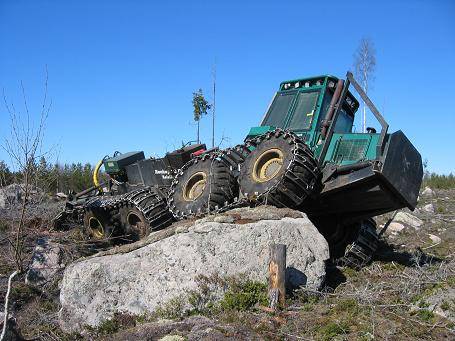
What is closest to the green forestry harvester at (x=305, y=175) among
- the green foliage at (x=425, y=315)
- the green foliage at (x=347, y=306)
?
the green foliage at (x=347, y=306)

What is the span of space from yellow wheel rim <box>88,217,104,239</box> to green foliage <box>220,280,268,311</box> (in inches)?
203

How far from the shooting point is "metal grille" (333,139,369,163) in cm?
760

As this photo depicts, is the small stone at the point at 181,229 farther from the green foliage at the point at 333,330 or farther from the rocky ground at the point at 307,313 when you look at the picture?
the green foliage at the point at 333,330

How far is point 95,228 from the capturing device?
10.9 meters

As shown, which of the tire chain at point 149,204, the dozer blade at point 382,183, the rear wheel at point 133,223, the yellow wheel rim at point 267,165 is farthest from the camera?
the rear wheel at point 133,223

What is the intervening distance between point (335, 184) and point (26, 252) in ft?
22.5

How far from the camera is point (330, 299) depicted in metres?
6.35

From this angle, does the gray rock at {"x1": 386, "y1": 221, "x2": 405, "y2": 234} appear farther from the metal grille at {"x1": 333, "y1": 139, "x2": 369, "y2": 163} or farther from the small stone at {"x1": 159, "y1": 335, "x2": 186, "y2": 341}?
the small stone at {"x1": 159, "y1": 335, "x2": 186, "y2": 341}

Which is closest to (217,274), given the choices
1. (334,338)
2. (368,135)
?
(334,338)

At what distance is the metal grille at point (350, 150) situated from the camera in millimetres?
7602

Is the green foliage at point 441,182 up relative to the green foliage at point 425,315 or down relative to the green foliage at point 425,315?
up

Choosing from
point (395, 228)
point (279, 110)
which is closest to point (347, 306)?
point (279, 110)

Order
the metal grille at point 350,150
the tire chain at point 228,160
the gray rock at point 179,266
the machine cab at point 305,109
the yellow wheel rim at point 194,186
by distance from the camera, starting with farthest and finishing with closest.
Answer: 1. the yellow wheel rim at point 194,186
2. the machine cab at point 305,109
3. the tire chain at point 228,160
4. the metal grille at point 350,150
5. the gray rock at point 179,266

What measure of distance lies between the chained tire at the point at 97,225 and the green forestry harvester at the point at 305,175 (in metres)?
0.04
